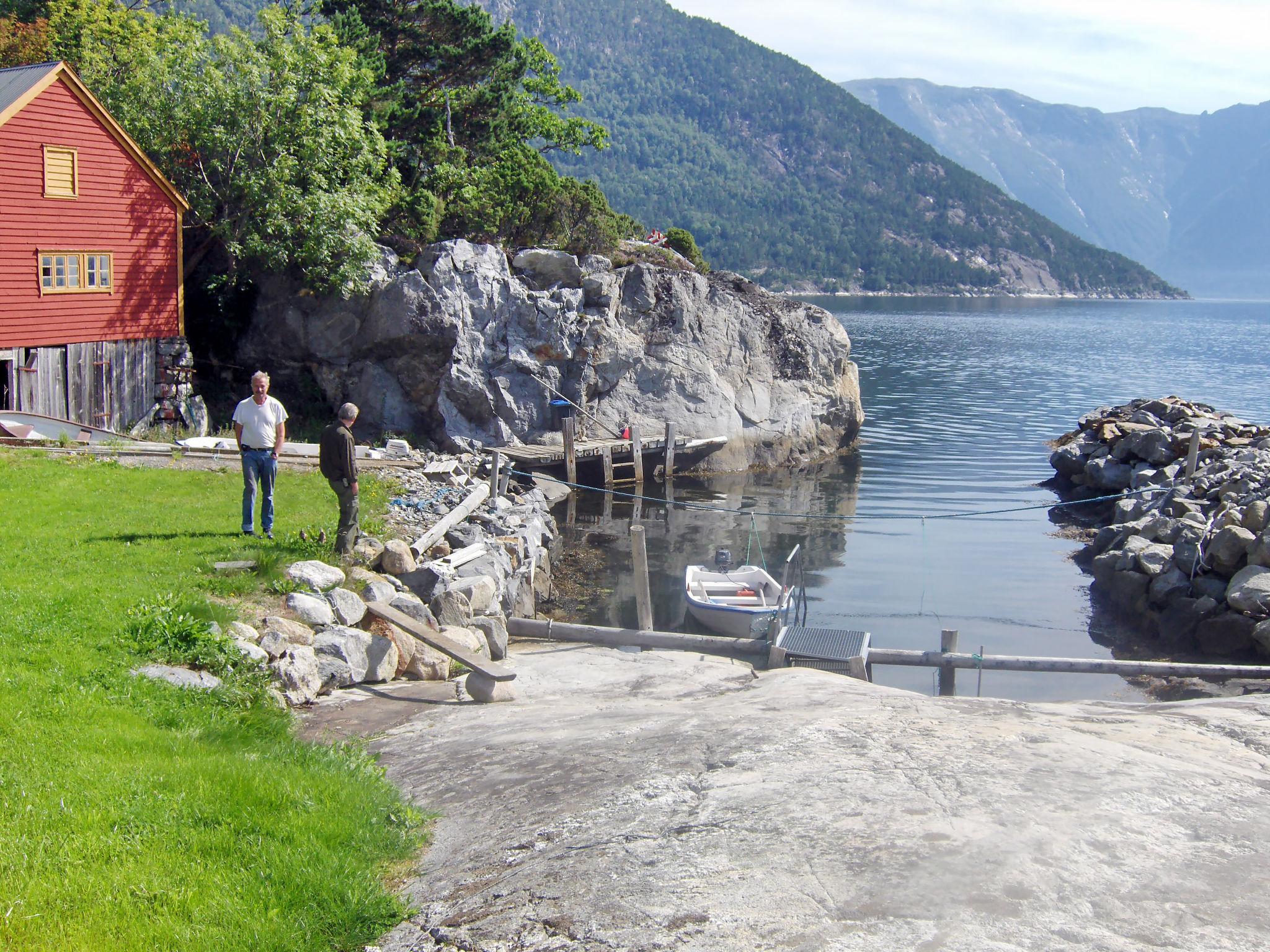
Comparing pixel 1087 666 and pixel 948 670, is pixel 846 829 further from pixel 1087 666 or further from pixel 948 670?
pixel 1087 666

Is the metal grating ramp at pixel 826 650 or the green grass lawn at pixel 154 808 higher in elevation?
the green grass lawn at pixel 154 808

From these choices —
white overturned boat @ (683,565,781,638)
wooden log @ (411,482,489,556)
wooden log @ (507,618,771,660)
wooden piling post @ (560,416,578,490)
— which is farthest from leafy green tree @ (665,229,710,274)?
wooden log @ (507,618,771,660)

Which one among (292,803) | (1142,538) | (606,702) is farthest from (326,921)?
(1142,538)

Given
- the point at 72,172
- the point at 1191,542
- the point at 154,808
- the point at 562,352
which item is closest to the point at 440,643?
the point at 154,808

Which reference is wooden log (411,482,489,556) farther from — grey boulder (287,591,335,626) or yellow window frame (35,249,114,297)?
yellow window frame (35,249,114,297)

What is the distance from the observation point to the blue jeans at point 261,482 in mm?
14961

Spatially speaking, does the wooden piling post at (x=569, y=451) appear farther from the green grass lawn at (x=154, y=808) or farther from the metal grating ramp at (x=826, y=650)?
the green grass lawn at (x=154, y=808)

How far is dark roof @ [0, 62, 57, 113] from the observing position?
2639 cm

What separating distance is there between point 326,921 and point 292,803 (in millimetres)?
Answer: 1563

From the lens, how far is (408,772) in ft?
29.9

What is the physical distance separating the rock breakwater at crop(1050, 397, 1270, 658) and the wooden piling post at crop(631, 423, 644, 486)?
1481 cm

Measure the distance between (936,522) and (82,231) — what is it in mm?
26226

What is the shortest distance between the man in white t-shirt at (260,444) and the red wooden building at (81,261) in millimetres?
15242

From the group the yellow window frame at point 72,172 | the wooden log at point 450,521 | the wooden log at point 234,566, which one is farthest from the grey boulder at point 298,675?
the yellow window frame at point 72,172
